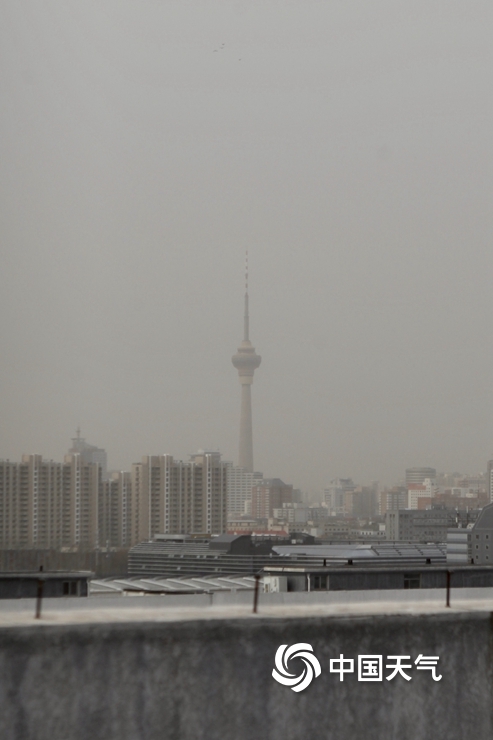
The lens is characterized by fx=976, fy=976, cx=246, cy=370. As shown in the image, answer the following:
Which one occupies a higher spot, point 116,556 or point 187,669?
point 187,669

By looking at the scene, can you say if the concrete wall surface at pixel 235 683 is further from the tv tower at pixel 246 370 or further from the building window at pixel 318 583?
the tv tower at pixel 246 370

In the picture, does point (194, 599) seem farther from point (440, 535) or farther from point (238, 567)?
point (440, 535)

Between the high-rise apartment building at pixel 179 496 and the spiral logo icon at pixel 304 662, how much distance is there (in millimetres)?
29464

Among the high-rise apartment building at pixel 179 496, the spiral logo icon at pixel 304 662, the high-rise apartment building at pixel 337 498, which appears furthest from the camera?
the high-rise apartment building at pixel 337 498

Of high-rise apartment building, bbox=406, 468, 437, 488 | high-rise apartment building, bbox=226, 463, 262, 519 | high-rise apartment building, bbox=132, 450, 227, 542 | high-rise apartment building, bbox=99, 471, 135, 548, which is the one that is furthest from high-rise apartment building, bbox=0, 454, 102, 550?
high-rise apartment building, bbox=406, 468, 437, 488

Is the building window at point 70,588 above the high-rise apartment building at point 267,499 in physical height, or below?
above

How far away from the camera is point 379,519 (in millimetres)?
61750

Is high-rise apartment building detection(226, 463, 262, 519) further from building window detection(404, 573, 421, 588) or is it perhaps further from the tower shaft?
the tower shaft

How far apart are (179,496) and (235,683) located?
3645 centimetres

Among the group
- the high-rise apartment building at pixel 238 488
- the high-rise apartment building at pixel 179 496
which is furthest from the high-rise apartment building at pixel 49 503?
the high-rise apartment building at pixel 238 488

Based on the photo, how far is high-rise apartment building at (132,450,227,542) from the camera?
33750 mm

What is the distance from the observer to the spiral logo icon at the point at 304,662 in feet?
9.07

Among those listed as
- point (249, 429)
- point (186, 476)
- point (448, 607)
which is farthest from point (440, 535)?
point (249, 429)

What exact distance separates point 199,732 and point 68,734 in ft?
1.19
